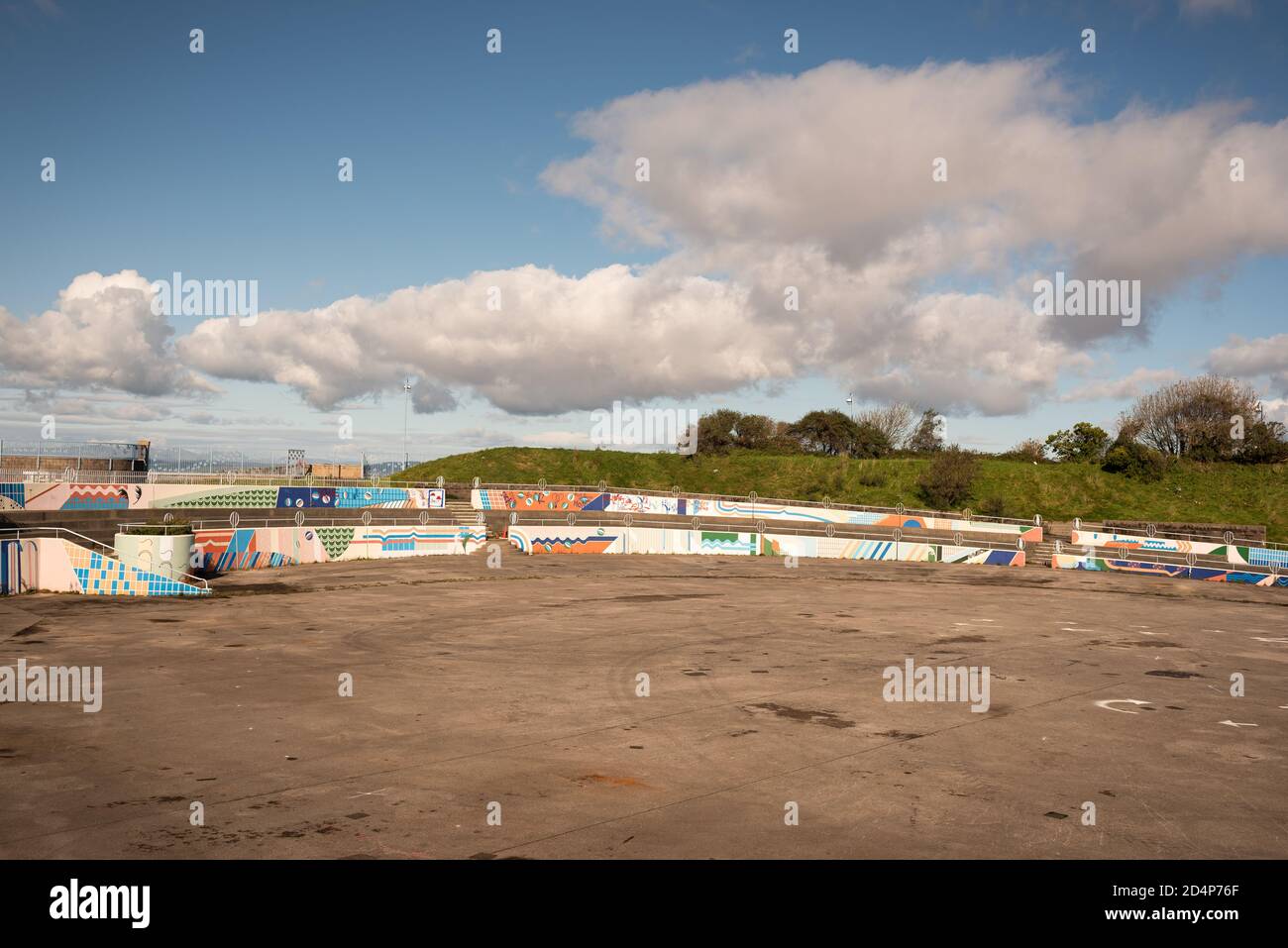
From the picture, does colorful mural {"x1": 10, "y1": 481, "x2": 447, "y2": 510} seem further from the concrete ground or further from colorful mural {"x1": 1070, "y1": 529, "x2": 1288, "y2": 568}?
colorful mural {"x1": 1070, "y1": 529, "x2": 1288, "y2": 568}

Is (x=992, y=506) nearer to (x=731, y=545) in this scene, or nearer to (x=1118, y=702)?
(x=731, y=545)

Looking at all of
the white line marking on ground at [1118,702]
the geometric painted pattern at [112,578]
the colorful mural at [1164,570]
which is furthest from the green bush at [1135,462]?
the geometric painted pattern at [112,578]

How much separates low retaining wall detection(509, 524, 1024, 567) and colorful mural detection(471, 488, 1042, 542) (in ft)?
26.8

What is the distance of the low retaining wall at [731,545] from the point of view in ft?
144

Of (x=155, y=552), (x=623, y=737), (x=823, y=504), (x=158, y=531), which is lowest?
(x=623, y=737)

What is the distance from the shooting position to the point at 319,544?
35.5 metres

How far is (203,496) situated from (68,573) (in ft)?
83.8

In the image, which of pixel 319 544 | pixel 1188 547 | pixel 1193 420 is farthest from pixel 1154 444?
pixel 319 544

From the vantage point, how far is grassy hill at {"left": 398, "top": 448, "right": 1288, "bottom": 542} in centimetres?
6956

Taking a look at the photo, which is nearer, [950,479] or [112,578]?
[112,578]

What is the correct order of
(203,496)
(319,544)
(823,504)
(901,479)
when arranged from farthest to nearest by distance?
(901,479) → (823,504) → (203,496) → (319,544)
